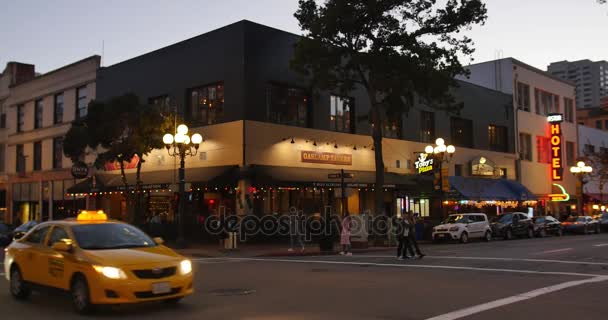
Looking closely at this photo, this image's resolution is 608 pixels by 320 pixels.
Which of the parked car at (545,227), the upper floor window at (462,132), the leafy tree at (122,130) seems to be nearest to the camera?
the leafy tree at (122,130)

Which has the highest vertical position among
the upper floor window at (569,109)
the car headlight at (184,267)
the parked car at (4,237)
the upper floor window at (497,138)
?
the upper floor window at (569,109)

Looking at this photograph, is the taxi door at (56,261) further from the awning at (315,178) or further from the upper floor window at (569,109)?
the upper floor window at (569,109)

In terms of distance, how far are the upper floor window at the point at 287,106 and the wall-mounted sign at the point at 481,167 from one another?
54.1 ft

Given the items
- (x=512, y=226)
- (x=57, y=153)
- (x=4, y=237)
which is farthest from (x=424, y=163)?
(x=57, y=153)

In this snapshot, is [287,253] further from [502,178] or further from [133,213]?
[502,178]

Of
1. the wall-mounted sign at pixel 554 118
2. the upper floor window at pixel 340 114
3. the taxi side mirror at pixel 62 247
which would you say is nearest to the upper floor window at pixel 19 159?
the upper floor window at pixel 340 114

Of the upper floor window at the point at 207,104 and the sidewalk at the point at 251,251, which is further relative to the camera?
the upper floor window at the point at 207,104

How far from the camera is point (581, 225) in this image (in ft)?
141

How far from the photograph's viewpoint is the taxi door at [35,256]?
34.5 feet

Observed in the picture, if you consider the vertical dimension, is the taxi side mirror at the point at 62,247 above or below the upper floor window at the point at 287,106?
below

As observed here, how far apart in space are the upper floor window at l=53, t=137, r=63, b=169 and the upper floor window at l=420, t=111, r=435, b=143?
24.5 meters

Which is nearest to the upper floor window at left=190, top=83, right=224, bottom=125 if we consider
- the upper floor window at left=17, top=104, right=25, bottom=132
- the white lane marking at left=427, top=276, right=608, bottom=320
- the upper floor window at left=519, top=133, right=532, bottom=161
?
the upper floor window at left=17, top=104, right=25, bottom=132

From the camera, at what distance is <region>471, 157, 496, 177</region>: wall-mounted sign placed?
43947mm

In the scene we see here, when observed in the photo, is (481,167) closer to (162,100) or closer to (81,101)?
(162,100)
